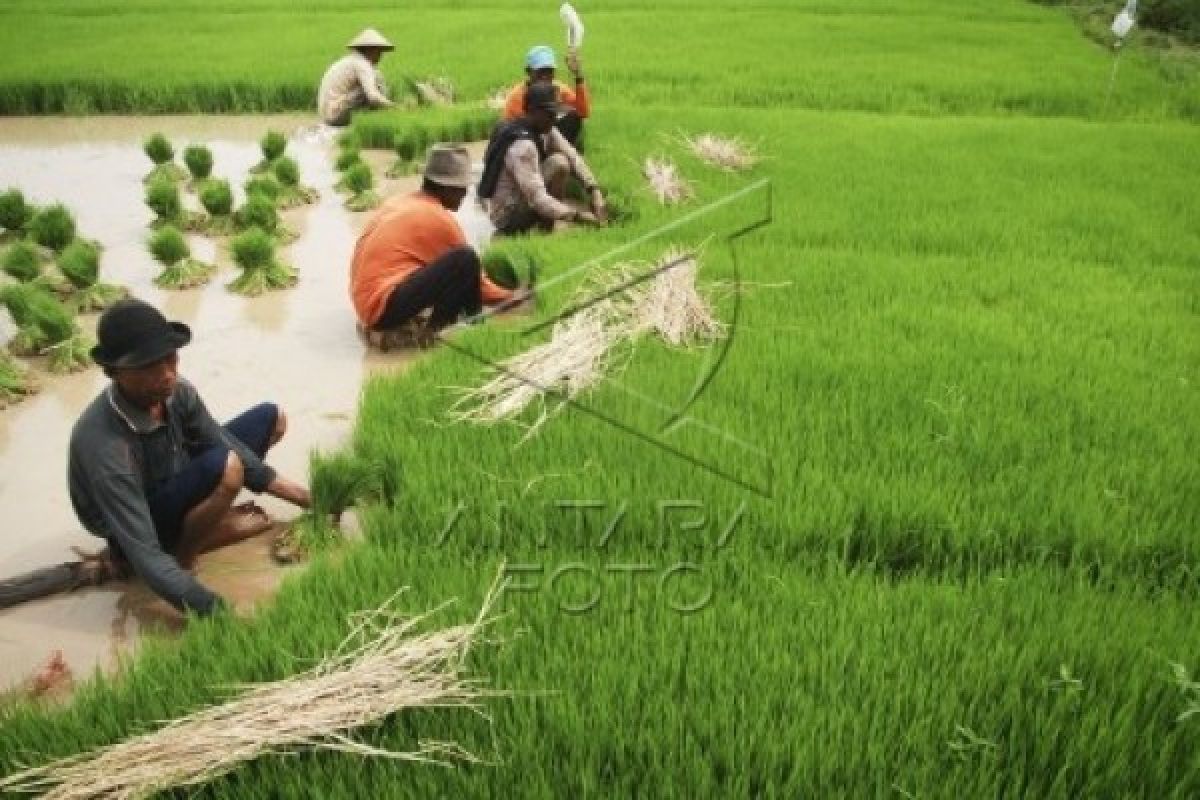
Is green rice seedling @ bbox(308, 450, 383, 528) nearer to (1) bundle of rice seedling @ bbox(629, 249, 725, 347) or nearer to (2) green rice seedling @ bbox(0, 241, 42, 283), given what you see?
(1) bundle of rice seedling @ bbox(629, 249, 725, 347)

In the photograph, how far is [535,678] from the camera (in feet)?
6.49

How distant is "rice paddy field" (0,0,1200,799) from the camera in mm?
1767

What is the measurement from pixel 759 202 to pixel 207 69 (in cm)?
787

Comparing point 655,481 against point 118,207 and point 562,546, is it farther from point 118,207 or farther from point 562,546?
point 118,207

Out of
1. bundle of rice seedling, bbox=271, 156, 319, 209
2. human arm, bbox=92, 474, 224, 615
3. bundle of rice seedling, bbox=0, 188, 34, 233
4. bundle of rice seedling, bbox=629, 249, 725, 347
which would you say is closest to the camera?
human arm, bbox=92, 474, 224, 615

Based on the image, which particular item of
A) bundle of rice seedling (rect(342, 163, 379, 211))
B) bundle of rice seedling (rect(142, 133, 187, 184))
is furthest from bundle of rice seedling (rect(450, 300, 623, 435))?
bundle of rice seedling (rect(142, 133, 187, 184))

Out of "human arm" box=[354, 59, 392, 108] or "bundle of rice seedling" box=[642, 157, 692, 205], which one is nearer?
"bundle of rice seedling" box=[642, 157, 692, 205]

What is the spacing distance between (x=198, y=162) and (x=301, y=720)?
635 cm

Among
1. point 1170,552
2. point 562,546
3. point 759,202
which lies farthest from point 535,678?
point 759,202

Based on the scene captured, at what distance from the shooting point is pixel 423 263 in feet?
14.1

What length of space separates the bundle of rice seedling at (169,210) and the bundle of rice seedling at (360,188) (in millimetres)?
1040

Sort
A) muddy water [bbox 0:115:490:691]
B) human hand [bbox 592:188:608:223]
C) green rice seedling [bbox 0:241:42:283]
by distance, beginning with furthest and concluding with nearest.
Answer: human hand [bbox 592:188:608:223]
green rice seedling [bbox 0:241:42:283]
muddy water [bbox 0:115:490:691]

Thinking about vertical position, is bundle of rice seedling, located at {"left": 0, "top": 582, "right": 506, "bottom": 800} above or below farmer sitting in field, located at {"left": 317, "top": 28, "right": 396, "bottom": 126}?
below

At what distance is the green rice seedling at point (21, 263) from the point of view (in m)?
4.89
